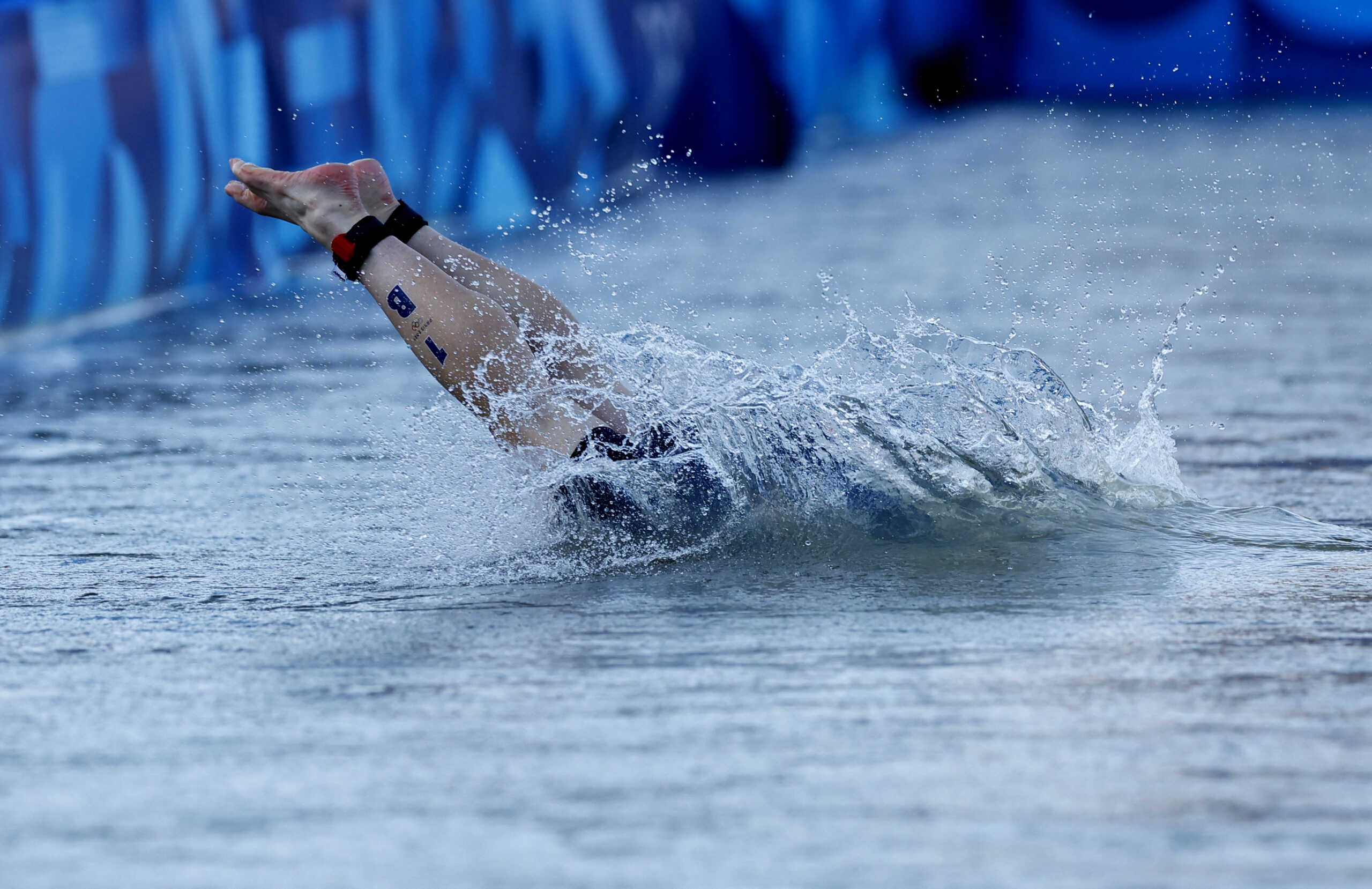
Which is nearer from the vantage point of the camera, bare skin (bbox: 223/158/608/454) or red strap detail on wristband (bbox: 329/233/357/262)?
bare skin (bbox: 223/158/608/454)

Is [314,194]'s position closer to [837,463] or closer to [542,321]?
[542,321]

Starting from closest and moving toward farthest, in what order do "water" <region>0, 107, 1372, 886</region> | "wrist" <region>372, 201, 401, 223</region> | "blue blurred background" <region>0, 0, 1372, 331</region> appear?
1. "water" <region>0, 107, 1372, 886</region>
2. "wrist" <region>372, 201, 401, 223</region>
3. "blue blurred background" <region>0, 0, 1372, 331</region>

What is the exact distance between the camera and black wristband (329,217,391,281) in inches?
141

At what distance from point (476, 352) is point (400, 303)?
19cm

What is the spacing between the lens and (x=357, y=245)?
359 centimetres

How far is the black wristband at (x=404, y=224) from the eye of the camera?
3742mm

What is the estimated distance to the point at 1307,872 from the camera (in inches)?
78.4

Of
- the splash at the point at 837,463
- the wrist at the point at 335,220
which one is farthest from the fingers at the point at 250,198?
the splash at the point at 837,463

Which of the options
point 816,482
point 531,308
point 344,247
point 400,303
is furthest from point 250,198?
point 816,482

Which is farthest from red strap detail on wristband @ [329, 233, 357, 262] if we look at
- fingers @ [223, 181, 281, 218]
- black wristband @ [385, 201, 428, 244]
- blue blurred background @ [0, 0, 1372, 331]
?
blue blurred background @ [0, 0, 1372, 331]

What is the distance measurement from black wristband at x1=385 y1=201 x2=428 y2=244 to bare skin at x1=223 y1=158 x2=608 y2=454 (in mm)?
135

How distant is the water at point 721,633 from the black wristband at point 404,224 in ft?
1.61

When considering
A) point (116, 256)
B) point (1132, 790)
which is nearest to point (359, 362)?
point (116, 256)

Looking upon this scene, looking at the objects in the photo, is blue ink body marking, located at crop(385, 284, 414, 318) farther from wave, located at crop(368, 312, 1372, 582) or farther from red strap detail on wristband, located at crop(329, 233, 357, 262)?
wave, located at crop(368, 312, 1372, 582)
